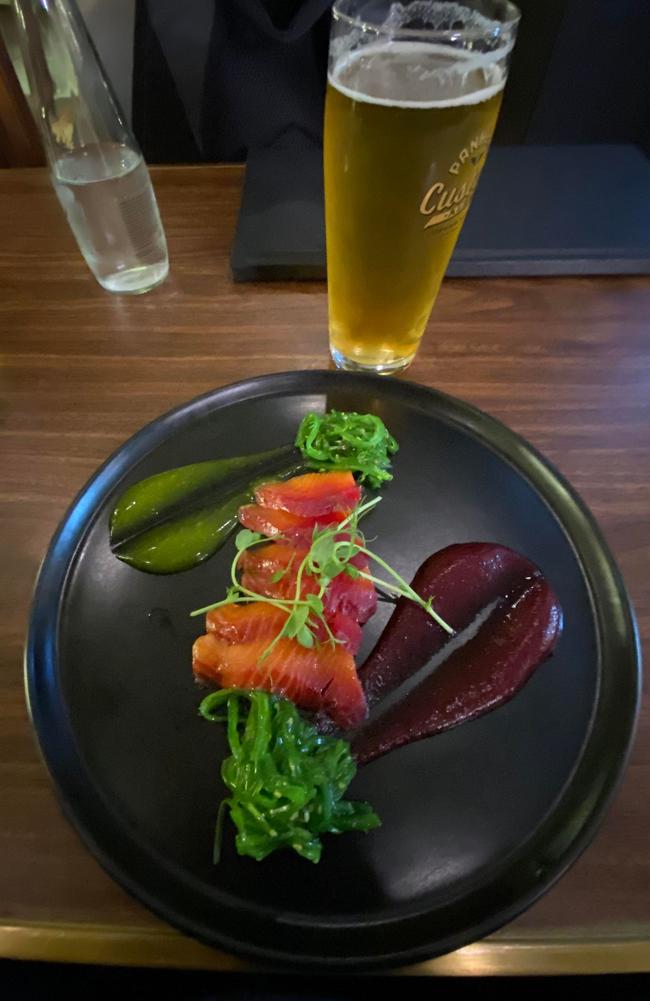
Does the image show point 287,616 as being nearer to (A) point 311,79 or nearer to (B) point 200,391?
(B) point 200,391

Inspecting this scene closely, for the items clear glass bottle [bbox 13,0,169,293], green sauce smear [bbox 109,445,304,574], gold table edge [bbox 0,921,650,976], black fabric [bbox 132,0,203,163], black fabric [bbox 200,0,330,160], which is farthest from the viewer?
black fabric [bbox 132,0,203,163]

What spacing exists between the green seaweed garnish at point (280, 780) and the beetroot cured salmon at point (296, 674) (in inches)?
0.8

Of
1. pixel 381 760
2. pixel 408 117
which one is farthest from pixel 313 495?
pixel 408 117

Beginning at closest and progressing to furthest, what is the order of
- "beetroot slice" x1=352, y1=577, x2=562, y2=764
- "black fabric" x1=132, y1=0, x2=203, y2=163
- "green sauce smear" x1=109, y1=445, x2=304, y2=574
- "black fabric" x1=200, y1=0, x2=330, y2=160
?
1. "beetroot slice" x1=352, y1=577, x2=562, y2=764
2. "green sauce smear" x1=109, y1=445, x2=304, y2=574
3. "black fabric" x1=200, y1=0, x2=330, y2=160
4. "black fabric" x1=132, y1=0, x2=203, y2=163

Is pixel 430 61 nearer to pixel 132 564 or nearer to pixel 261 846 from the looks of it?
pixel 132 564

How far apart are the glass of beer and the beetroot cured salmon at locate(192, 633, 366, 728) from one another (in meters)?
0.62

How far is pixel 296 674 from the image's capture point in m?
0.82

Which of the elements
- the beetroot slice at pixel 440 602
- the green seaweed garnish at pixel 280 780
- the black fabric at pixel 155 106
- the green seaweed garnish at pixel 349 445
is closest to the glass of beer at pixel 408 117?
the green seaweed garnish at pixel 349 445

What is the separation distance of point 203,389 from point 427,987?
3.68 feet

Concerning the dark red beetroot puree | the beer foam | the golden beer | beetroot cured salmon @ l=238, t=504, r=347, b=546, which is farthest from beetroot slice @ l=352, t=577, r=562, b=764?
the beer foam

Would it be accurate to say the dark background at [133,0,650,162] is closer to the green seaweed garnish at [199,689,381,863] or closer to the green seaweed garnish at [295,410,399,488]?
the green seaweed garnish at [295,410,399,488]

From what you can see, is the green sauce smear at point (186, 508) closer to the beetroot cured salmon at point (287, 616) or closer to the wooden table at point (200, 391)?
the beetroot cured salmon at point (287, 616)

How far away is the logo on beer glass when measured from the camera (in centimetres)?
88

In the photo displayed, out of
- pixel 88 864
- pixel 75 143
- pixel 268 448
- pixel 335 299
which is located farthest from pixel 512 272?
pixel 88 864
